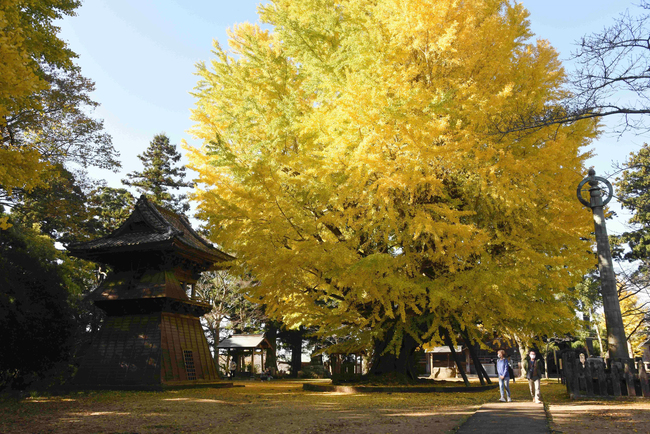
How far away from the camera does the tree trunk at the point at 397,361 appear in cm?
1260

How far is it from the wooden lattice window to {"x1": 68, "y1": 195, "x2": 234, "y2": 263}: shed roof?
3400 millimetres

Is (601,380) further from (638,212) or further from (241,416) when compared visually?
(638,212)

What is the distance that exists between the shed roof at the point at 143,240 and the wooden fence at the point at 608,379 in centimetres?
1144

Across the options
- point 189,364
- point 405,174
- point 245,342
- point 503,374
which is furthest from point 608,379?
point 245,342

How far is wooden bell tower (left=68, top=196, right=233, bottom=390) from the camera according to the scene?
13750 mm

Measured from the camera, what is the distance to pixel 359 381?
41.7 feet

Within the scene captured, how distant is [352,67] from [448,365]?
30286 mm

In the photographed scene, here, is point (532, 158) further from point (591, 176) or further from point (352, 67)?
point (352, 67)

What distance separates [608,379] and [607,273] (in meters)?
2.26

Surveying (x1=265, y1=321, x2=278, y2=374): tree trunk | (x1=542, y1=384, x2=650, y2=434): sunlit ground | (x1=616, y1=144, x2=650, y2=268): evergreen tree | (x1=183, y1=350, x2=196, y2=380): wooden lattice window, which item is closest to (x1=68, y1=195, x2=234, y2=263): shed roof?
(x1=183, y1=350, x2=196, y2=380): wooden lattice window

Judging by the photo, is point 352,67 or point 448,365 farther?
point 448,365

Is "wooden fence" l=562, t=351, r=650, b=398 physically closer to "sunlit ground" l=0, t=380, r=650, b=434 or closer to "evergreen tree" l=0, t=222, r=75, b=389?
"sunlit ground" l=0, t=380, r=650, b=434

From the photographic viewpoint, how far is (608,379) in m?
9.19

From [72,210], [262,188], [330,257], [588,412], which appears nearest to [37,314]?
[72,210]
